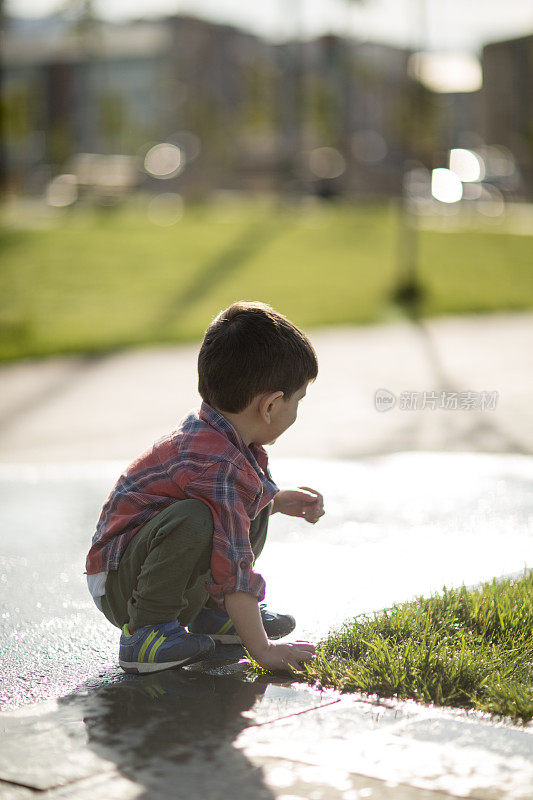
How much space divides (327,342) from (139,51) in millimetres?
77263

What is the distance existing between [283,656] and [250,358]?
0.73 meters

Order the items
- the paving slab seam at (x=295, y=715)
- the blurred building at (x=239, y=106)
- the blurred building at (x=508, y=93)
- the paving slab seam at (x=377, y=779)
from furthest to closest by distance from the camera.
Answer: the blurred building at (x=508, y=93) < the blurred building at (x=239, y=106) < the paving slab seam at (x=295, y=715) < the paving slab seam at (x=377, y=779)

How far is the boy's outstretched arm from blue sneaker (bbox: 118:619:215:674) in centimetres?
15

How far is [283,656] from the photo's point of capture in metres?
2.91

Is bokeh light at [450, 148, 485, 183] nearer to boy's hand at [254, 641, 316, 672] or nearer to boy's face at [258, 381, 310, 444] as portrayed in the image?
boy's face at [258, 381, 310, 444]

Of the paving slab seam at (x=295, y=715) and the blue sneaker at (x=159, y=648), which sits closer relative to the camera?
the paving slab seam at (x=295, y=715)

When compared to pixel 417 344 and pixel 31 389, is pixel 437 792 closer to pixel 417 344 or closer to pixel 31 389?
pixel 31 389

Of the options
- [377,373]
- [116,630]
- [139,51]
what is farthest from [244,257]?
[139,51]

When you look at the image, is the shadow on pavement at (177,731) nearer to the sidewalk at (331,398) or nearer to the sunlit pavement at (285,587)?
the sunlit pavement at (285,587)

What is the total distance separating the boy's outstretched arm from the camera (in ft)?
9.40

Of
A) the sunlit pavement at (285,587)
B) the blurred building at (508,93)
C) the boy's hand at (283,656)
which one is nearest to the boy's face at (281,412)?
the boy's hand at (283,656)

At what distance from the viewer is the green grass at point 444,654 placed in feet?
9.05

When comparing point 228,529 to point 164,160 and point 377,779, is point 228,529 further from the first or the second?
point 164,160

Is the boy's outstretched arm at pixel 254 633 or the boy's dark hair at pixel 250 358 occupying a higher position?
the boy's dark hair at pixel 250 358
